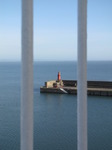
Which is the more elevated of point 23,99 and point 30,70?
point 30,70

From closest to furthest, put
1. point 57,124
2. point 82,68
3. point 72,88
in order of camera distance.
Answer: point 82,68, point 57,124, point 72,88

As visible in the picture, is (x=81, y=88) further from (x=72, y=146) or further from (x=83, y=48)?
(x=72, y=146)

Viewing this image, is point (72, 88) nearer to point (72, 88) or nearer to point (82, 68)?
point (72, 88)

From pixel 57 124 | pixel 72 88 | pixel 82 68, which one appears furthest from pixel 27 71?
pixel 72 88

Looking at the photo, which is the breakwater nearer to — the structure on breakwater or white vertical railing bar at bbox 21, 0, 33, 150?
the structure on breakwater

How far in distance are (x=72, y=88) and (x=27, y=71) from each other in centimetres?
6146

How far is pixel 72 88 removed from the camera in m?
69.1

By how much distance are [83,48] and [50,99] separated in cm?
5213

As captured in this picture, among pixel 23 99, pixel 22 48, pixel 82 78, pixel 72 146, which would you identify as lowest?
pixel 72 146

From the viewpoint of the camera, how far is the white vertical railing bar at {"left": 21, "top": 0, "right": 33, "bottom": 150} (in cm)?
781

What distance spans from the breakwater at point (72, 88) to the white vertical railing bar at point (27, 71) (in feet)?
189

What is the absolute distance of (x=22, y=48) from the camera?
791 centimetres

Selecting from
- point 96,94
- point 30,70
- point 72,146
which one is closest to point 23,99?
point 30,70

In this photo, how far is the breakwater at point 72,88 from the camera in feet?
214
